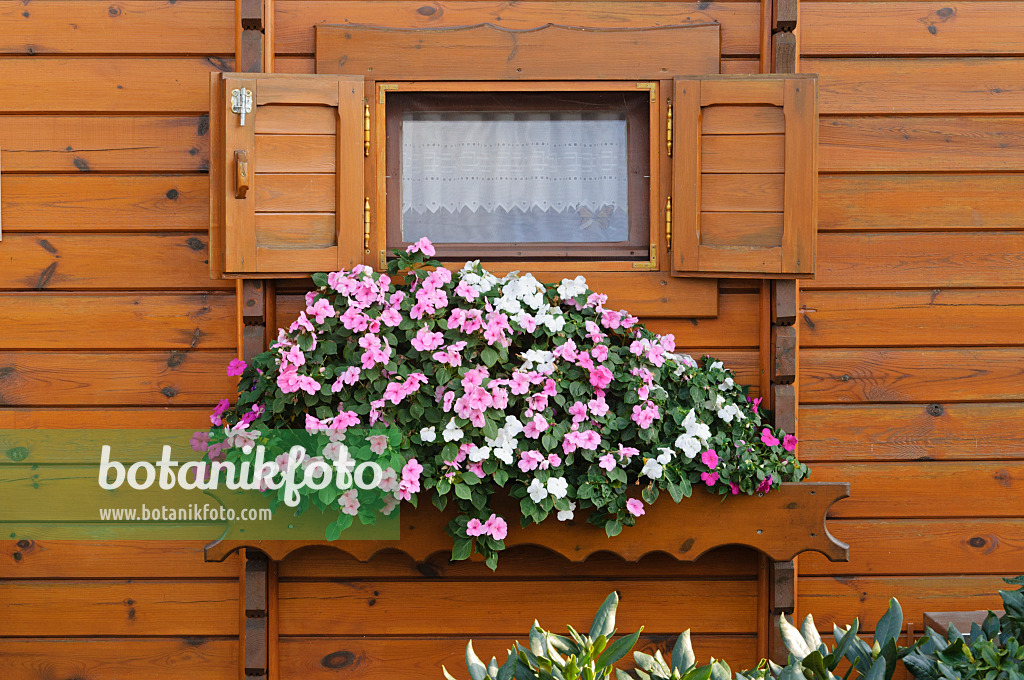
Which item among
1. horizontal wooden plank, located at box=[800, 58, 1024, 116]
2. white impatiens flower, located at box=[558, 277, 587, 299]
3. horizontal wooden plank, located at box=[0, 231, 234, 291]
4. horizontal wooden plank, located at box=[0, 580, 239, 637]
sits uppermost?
horizontal wooden plank, located at box=[800, 58, 1024, 116]

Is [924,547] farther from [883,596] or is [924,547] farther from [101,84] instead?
[101,84]

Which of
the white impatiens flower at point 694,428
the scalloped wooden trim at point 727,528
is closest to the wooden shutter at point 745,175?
the white impatiens flower at point 694,428

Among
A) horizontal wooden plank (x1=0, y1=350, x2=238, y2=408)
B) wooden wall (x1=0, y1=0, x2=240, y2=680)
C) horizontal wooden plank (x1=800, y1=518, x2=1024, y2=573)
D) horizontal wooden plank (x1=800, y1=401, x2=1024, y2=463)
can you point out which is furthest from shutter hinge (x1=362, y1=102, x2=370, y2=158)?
horizontal wooden plank (x1=800, y1=518, x2=1024, y2=573)

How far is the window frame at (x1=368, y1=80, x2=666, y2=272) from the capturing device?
97.1 inches

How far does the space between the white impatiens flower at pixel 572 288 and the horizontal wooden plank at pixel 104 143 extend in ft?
4.09

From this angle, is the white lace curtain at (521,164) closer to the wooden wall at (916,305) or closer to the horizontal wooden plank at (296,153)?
the horizontal wooden plank at (296,153)

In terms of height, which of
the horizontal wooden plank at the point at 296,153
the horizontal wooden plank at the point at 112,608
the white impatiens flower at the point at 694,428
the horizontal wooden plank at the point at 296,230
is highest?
the horizontal wooden plank at the point at 296,153

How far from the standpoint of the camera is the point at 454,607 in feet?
8.18

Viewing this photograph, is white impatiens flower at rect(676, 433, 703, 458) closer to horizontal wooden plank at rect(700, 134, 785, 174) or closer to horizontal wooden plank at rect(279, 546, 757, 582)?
horizontal wooden plank at rect(279, 546, 757, 582)

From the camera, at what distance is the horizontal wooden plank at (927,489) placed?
2545mm

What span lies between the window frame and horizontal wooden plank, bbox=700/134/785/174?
0.57ft

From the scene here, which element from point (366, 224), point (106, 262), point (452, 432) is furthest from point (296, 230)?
point (452, 432)

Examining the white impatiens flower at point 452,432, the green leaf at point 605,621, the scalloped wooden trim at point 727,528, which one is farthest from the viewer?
the scalloped wooden trim at point 727,528

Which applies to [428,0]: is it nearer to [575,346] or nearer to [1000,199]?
[575,346]
